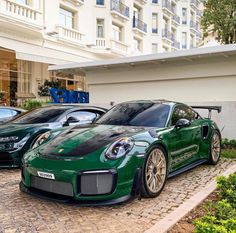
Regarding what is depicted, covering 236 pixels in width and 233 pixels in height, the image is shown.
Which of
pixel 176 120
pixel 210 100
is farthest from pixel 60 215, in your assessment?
pixel 210 100

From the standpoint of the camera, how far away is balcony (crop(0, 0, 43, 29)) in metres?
14.9

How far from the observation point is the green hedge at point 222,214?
9.61ft

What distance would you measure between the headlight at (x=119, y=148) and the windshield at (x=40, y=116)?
300 cm

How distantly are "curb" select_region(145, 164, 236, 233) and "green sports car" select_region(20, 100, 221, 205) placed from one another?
0.50 meters

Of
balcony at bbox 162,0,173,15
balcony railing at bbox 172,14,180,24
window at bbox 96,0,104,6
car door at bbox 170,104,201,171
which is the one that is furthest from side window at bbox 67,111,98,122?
balcony railing at bbox 172,14,180,24

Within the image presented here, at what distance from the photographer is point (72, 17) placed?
21.6m

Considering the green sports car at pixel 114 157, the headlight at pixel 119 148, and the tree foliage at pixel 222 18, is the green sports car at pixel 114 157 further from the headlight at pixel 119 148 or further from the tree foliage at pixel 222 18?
the tree foliage at pixel 222 18

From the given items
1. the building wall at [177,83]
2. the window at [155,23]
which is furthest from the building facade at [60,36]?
the building wall at [177,83]

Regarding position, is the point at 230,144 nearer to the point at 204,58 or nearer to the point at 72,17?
the point at 204,58

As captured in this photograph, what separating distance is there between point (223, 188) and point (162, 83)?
6.54 m

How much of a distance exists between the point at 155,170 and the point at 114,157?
821mm

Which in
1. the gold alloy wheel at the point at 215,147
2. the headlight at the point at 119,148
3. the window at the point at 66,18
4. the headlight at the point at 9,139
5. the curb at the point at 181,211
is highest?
the window at the point at 66,18

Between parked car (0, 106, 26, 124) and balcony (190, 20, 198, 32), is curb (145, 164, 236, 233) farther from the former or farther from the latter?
balcony (190, 20, 198, 32)

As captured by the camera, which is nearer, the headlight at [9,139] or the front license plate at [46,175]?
the front license plate at [46,175]
